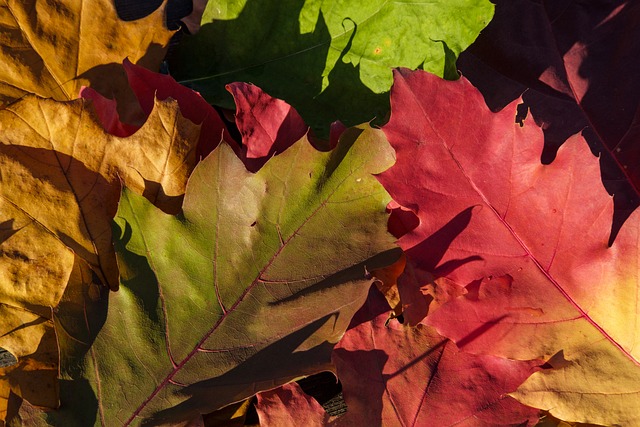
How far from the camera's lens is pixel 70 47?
694 millimetres

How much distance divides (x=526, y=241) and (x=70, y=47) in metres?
0.52

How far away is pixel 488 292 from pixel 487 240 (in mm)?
48

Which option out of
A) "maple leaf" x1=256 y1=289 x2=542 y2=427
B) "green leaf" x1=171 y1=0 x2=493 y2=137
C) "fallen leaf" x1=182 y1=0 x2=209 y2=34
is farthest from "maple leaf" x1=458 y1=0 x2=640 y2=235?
"fallen leaf" x1=182 y1=0 x2=209 y2=34

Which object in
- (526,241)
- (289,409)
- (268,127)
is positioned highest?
(268,127)

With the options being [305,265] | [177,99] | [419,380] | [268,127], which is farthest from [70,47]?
[419,380]

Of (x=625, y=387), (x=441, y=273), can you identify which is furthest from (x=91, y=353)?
(x=625, y=387)

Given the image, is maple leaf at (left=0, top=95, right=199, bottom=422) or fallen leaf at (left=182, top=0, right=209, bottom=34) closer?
maple leaf at (left=0, top=95, right=199, bottom=422)

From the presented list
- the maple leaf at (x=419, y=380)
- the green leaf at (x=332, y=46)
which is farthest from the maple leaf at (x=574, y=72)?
the maple leaf at (x=419, y=380)

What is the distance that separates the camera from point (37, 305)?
2.05 ft

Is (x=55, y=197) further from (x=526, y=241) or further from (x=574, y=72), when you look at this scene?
(x=574, y=72)

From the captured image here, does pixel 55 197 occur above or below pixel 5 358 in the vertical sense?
above

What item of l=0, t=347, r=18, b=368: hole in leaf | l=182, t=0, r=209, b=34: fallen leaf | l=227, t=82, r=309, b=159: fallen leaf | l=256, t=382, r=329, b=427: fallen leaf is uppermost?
l=182, t=0, r=209, b=34: fallen leaf

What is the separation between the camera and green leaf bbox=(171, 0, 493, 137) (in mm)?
699

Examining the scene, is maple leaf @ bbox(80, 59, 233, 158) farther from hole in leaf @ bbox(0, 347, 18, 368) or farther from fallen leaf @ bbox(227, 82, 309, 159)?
hole in leaf @ bbox(0, 347, 18, 368)
